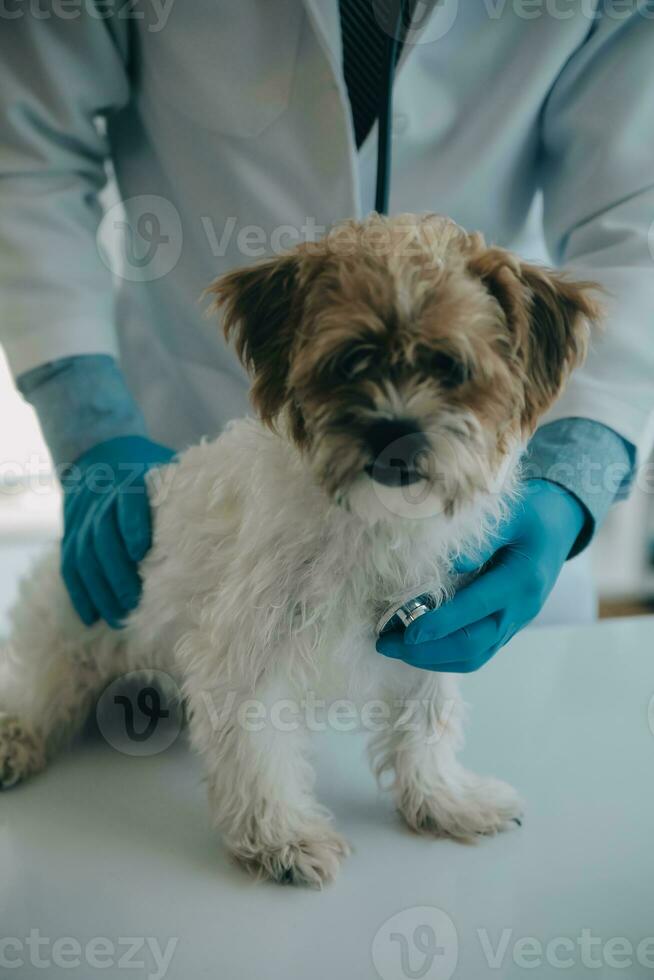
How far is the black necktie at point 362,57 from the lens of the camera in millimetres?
1276

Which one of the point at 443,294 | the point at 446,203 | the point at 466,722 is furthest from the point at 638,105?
the point at 466,722

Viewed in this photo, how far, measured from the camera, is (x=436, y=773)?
43.1 inches

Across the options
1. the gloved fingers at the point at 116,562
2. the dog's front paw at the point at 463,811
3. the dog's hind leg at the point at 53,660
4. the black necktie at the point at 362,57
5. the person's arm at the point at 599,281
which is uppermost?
the black necktie at the point at 362,57

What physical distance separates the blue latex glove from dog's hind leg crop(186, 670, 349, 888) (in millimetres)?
165

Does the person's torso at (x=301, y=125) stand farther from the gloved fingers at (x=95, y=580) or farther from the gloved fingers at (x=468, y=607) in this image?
the gloved fingers at (x=468, y=607)

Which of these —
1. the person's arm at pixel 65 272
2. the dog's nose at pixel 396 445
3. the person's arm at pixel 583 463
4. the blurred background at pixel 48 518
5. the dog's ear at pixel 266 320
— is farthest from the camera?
the blurred background at pixel 48 518

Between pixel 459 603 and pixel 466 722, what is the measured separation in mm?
361

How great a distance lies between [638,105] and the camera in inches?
51.8

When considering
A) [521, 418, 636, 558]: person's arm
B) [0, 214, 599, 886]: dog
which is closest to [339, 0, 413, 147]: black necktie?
[0, 214, 599, 886]: dog

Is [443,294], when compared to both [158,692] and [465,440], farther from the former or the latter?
[158,692]

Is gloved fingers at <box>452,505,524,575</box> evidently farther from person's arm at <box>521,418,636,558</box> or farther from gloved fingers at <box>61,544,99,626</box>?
gloved fingers at <box>61,544,99,626</box>

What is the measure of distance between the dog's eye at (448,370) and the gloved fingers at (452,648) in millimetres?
326

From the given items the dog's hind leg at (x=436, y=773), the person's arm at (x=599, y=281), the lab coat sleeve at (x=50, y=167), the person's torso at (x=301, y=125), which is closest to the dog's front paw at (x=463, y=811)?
the dog's hind leg at (x=436, y=773)

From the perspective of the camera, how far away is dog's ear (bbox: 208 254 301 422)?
3.01 ft
